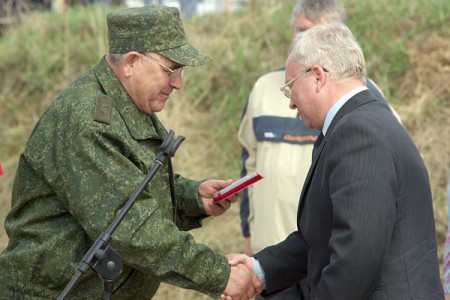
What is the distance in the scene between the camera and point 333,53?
366 cm

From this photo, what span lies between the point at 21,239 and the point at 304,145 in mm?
1984

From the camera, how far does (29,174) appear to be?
4.06 metres

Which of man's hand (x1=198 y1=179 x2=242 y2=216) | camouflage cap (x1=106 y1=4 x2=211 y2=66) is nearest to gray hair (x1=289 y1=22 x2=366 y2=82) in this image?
camouflage cap (x1=106 y1=4 x2=211 y2=66)

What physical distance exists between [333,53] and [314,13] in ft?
6.12

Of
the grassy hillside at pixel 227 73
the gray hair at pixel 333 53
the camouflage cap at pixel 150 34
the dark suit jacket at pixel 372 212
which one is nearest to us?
the dark suit jacket at pixel 372 212

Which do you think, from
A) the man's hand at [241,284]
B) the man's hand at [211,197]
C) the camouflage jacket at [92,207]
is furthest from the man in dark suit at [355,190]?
the man's hand at [211,197]

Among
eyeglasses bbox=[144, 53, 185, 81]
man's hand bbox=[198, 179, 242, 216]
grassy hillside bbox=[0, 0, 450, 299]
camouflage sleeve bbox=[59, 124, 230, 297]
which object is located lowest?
grassy hillside bbox=[0, 0, 450, 299]

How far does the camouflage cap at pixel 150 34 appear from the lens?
406 cm

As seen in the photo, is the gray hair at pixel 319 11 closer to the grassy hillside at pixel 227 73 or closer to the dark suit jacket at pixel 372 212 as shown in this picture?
the dark suit jacket at pixel 372 212

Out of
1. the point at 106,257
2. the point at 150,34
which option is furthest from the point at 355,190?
the point at 150,34

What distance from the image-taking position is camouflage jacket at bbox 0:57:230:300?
3832 mm

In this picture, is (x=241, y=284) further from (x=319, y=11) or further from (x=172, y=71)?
(x=319, y=11)

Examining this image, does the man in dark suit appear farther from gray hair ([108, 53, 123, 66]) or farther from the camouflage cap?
gray hair ([108, 53, 123, 66])

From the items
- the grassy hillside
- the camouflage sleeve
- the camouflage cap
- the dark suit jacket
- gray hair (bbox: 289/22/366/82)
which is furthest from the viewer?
the grassy hillside
